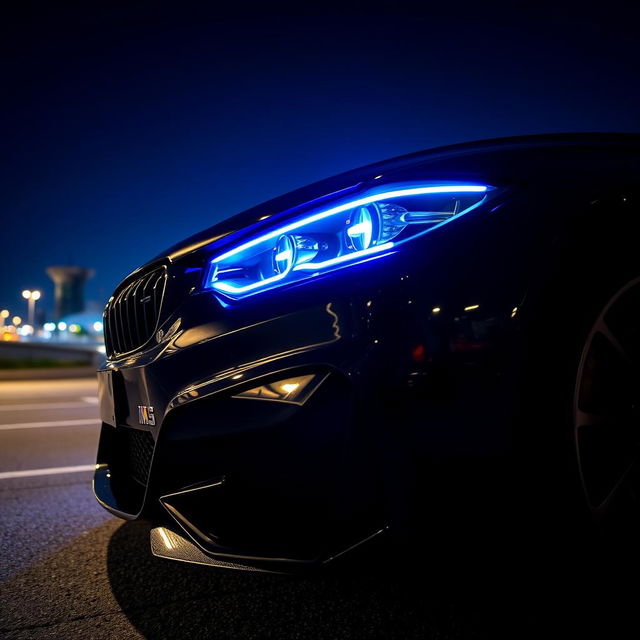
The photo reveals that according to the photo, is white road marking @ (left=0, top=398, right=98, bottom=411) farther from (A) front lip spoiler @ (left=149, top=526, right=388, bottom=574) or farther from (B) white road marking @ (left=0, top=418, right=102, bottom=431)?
(A) front lip spoiler @ (left=149, top=526, right=388, bottom=574)

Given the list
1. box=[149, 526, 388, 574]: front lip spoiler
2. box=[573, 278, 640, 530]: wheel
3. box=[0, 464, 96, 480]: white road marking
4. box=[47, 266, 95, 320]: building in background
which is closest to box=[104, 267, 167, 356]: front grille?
box=[149, 526, 388, 574]: front lip spoiler

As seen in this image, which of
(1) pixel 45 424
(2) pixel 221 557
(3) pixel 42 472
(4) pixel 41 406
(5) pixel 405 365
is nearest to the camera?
(5) pixel 405 365

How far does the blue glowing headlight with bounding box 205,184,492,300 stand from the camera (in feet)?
4.82

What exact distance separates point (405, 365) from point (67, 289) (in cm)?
12107

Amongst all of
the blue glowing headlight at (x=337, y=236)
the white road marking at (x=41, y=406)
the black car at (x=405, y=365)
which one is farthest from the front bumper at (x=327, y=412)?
the white road marking at (x=41, y=406)

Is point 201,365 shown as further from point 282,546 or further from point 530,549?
point 530,549

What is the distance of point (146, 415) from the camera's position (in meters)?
1.62

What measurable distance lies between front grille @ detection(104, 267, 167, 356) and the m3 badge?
22 centimetres

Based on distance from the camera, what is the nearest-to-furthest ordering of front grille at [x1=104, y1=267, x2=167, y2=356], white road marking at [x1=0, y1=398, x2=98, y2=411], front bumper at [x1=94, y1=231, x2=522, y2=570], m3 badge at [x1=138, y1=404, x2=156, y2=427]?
front bumper at [x1=94, y1=231, x2=522, y2=570]
m3 badge at [x1=138, y1=404, x2=156, y2=427]
front grille at [x1=104, y1=267, x2=167, y2=356]
white road marking at [x1=0, y1=398, x2=98, y2=411]

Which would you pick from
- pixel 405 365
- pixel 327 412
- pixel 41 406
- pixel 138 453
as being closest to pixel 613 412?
pixel 405 365

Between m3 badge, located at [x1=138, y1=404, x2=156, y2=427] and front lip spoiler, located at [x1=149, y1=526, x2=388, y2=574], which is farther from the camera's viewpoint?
m3 badge, located at [x1=138, y1=404, x2=156, y2=427]

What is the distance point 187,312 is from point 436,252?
0.66m

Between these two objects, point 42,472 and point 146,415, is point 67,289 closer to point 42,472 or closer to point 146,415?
point 42,472

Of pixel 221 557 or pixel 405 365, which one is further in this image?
pixel 221 557
